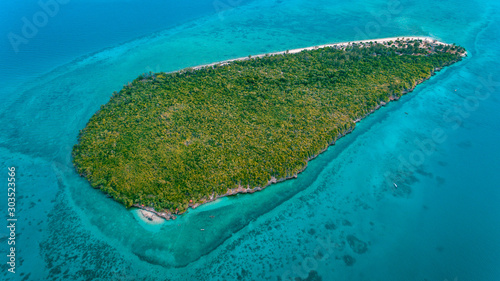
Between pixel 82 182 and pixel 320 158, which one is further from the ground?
pixel 82 182

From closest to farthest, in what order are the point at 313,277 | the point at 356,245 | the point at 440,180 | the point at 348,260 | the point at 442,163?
1. the point at 313,277
2. the point at 348,260
3. the point at 356,245
4. the point at 440,180
5. the point at 442,163

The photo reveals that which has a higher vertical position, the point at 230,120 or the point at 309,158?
the point at 230,120

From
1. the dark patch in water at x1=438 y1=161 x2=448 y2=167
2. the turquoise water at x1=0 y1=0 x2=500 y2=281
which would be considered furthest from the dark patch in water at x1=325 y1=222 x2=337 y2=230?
the dark patch in water at x1=438 y1=161 x2=448 y2=167

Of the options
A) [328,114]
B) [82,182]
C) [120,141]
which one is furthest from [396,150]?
[82,182]

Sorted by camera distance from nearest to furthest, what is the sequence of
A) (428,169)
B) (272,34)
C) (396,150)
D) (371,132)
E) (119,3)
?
(428,169) < (396,150) < (371,132) < (272,34) < (119,3)

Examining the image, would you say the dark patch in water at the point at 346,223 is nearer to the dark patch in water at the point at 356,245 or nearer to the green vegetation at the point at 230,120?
the dark patch in water at the point at 356,245

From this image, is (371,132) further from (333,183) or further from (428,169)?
(333,183)

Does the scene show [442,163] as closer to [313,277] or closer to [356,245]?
[356,245]

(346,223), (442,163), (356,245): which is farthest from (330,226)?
(442,163)

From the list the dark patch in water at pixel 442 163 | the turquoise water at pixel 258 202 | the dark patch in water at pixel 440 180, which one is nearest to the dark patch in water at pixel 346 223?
the turquoise water at pixel 258 202
